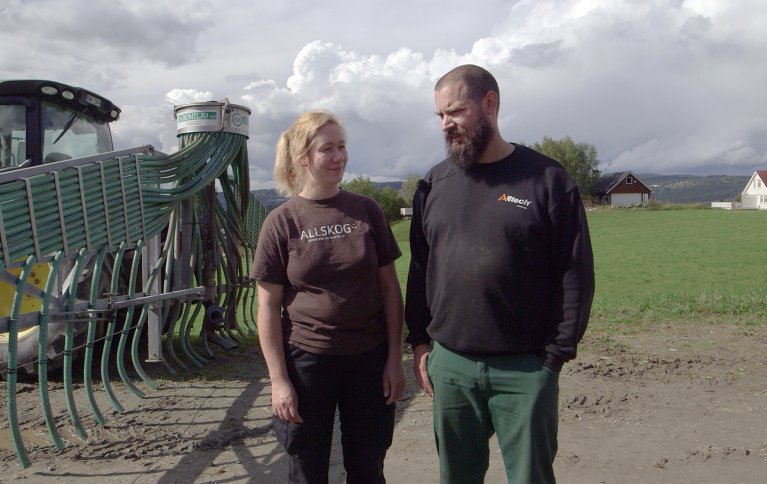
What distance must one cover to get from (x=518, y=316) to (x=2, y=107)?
18.1ft

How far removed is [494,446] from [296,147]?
230cm

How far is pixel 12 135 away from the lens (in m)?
6.19

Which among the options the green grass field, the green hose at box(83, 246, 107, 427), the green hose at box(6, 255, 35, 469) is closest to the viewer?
the green hose at box(6, 255, 35, 469)

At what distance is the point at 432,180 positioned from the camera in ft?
8.96

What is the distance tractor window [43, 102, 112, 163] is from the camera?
6324 millimetres

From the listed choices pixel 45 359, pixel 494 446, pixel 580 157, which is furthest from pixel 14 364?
pixel 580 157

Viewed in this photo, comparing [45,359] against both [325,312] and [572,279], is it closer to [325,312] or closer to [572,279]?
[325,312]

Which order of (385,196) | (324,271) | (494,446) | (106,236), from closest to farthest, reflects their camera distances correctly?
(324,271), (494,446), (106,236), (385,196)

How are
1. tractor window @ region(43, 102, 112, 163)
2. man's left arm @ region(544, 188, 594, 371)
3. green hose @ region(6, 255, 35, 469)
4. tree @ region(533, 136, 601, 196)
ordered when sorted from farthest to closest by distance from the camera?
tree @ region(533, 136, 601, 196), tractor window @ region(43, 102, 112, 163), green hose @ region(6, 255, 35, 469), man's left arm @ region(544, 188, 594, 371)

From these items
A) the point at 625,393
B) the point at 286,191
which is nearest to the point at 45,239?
the point at 286,191

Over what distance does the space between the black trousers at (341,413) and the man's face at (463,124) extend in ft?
2.76

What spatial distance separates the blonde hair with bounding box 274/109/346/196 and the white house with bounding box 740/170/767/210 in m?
94.5

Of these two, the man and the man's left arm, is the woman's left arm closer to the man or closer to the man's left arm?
the man

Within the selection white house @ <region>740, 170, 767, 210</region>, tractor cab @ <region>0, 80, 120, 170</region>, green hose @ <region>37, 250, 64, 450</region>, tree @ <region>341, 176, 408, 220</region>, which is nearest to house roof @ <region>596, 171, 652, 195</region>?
white house @ <region>740, 170, 767, 210</region>
